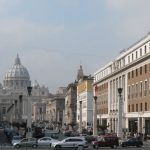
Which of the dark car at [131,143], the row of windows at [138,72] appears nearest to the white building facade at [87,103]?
the row of windows at [138,72]

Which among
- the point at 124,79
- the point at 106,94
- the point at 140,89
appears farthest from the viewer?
the point at 106,94

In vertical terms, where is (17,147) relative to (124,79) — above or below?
below

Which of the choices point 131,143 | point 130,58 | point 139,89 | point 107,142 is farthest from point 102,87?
point 107,142

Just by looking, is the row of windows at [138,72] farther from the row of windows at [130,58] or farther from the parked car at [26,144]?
the parked car at [26,144]

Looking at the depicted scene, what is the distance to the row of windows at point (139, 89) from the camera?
305 feet

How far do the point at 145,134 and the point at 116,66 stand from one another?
30.0 metres

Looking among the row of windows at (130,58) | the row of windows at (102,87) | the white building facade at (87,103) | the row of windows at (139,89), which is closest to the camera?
the row of windows at (139,89)

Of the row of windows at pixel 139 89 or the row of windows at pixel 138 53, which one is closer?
the row of windows at pixel 139 89

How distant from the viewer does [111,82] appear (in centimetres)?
12656

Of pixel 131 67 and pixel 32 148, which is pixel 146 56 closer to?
pixel 131 67

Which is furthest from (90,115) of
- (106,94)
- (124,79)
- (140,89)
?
(140,89)

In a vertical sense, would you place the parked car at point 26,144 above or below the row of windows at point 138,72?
below

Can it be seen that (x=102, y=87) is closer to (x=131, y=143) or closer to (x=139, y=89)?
(x=139, y=89)

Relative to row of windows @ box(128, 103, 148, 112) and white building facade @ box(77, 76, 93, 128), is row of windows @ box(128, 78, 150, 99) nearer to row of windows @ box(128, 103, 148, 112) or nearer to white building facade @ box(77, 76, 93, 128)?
row of windows @ box(128, 103, 148, 112)
